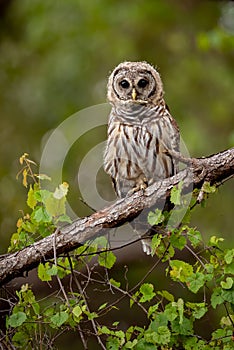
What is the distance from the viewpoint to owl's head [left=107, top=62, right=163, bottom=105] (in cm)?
422

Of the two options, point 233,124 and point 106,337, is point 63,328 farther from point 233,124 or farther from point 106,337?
point 233,124

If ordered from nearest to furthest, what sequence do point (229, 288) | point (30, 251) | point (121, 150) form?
point (229, 288) < point (30, 251) < point (121, 150)

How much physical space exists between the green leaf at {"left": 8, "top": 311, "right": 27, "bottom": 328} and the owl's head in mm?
1448

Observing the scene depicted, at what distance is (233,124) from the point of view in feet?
23.5

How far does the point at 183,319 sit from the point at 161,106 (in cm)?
147

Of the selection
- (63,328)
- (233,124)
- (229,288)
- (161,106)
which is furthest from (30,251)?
(233,124)

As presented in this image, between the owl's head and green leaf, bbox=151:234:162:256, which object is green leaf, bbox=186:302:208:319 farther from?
the owl's head

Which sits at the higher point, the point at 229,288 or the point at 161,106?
the point at 161,106

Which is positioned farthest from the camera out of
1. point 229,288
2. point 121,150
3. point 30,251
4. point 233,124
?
point 233,124

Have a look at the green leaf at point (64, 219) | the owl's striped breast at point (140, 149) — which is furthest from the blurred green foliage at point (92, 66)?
the green leaf at point (64, 219)

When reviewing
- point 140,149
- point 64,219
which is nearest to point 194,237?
point 64,219

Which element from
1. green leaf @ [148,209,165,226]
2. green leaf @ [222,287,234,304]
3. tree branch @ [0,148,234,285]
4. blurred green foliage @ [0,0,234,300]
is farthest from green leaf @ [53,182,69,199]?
blurred green foliage @ [0,0,234,300]

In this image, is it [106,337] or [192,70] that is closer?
[106,337]

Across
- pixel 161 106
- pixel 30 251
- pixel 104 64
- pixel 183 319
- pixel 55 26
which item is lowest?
pixel 183 319
